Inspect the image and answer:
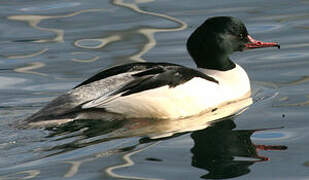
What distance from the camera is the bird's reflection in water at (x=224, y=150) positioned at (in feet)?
25.0

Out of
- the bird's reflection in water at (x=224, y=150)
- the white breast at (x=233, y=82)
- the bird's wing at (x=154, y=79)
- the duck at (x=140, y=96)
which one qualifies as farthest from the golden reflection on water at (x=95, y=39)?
the bird's reflection in water at (x=224, y=150)

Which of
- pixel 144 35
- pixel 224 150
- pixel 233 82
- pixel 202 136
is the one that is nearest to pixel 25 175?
pixel 224 150

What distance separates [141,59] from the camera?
12.0 metres

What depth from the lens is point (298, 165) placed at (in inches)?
303

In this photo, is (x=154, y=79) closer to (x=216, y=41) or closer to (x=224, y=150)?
(x=216, y=41)

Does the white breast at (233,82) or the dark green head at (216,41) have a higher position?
the dark green head at (216,41)

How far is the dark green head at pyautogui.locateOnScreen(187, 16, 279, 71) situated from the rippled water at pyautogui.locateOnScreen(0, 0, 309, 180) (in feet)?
1.90

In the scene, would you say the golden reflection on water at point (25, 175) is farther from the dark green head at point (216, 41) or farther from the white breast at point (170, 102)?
the dark green head at point (216, 41)

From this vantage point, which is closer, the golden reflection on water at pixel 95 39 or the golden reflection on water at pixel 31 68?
the golden reflection on water at pixel 31 68

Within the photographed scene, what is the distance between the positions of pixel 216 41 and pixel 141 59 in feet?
6.25

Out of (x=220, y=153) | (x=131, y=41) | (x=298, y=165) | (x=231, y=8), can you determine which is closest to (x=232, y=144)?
(x=220, y=153)

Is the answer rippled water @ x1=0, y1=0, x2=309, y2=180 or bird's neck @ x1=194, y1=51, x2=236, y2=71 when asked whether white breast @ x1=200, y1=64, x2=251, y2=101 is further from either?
rippled water @ x1=0, y1=0, x2=309, y2=180

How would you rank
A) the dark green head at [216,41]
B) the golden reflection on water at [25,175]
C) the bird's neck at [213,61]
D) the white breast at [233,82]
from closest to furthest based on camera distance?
the golden reflection on water at [25,175], the white breast at [233,82], the dark green head at [216,41], the bird's neck at [213,61]

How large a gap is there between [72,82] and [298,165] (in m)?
4.16
